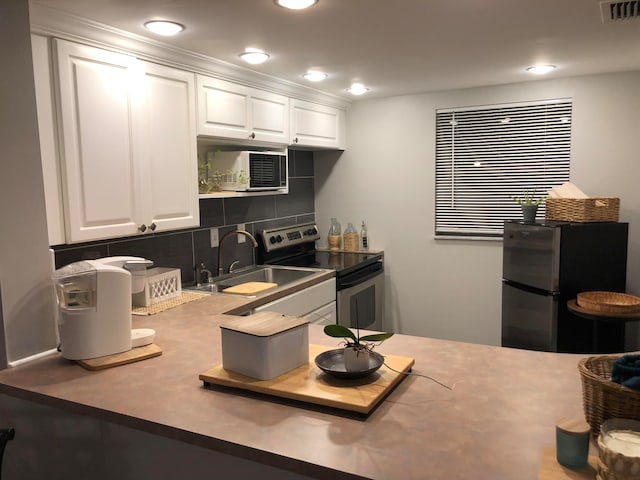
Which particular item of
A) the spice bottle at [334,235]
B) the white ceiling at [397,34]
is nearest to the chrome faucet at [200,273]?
the white ceiling at [397,34]

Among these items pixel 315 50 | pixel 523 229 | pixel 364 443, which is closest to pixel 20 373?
pixel 364 443

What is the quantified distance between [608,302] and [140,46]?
2.93 metres

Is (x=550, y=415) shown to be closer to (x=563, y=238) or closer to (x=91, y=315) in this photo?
(x=91, y=315)

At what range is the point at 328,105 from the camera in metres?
4.17

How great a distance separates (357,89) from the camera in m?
3.85

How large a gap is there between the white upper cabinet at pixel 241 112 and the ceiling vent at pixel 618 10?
1910mm

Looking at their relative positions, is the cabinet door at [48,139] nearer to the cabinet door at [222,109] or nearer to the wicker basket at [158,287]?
the wicker basket at [158,287]

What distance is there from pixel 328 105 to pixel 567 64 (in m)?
1.75

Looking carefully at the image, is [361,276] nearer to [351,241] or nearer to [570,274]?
[351,241]

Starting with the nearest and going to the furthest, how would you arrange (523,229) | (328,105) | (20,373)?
(20,373) < (523,229) < (328,105)

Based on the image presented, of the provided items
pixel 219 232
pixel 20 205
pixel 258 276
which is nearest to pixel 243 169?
pixel 219 232

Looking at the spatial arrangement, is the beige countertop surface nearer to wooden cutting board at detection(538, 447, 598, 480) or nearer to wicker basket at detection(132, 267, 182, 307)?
wooden cutting board at detection(538, 447, 598, 480)

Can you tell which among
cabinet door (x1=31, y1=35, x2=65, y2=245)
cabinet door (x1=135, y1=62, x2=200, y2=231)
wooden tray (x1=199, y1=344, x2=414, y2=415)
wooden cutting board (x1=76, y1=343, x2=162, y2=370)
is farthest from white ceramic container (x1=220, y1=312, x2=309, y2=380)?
cabinet door (x1=135, y1=62, x2=200, y2=231)

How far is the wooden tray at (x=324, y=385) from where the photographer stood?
1367 mm
